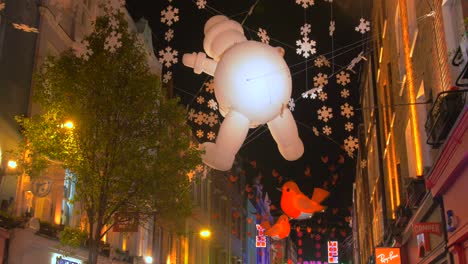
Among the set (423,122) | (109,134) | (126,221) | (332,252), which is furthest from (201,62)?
(332,252)

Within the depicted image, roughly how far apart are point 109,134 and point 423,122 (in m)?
8.54

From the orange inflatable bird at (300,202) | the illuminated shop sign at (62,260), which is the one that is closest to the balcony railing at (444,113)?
the orange inflatable bird at (300,202)

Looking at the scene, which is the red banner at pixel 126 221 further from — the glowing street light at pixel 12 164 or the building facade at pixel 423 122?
the building facade at pixel 423 122

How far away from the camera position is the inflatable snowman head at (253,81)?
385 inches

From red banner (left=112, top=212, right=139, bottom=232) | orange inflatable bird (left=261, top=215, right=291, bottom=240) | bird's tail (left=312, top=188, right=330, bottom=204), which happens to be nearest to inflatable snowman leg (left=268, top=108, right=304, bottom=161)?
red banner (left=112, top=212, right=139, bottom=232)

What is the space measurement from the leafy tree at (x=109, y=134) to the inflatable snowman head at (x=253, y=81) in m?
6.28

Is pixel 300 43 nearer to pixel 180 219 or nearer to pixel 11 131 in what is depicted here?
pixel 180 219

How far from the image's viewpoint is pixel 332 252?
6444cm

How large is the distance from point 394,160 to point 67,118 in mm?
12244

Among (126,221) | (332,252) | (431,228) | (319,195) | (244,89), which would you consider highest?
(244,89)

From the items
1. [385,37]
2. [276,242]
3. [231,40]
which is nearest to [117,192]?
[231,40]

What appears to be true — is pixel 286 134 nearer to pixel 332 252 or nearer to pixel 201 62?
pixel 201 62

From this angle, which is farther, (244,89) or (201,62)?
(201,62)

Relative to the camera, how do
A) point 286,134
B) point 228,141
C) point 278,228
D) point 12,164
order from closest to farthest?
1. point 228,141
2. point 286,134
3. point 12,164
4. point 278,228
